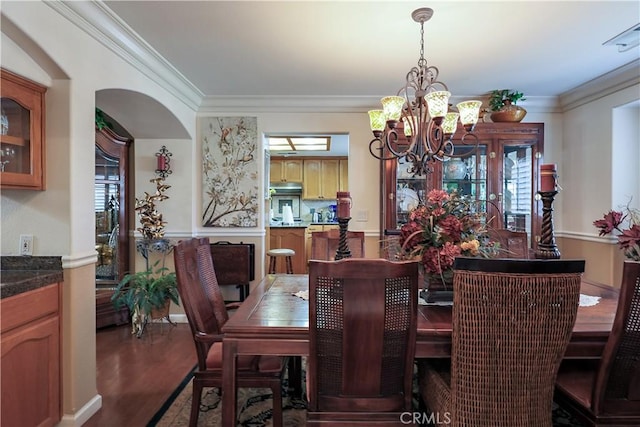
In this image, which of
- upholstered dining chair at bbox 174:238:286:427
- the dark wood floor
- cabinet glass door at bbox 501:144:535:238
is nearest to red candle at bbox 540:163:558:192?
upholstered dining chair at bbox 174:238:286:427

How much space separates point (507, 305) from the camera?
121 cm

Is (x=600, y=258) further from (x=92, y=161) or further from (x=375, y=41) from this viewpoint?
(x=92, y=161)

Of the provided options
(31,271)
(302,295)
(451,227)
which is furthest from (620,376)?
(31,271)

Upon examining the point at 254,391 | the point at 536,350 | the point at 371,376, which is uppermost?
the point at 536,350

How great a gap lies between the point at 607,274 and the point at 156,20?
4.33m

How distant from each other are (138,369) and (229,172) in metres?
2.10

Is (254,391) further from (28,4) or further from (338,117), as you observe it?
(338,117)

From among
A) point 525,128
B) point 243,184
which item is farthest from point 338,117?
point 525,128

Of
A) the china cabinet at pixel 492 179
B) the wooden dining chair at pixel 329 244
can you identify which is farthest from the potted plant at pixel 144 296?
the china cabinet at pixel 492 179

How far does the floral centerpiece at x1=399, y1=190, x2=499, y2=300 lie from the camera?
170cm

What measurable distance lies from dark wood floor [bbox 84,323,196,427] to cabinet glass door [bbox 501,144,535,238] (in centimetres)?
337

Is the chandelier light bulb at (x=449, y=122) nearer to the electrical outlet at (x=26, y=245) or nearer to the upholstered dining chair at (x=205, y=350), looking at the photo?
the upholstered dining chair at (x=205, y=350)

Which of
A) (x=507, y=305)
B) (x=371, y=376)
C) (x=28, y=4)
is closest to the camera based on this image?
(x=507, y=305)

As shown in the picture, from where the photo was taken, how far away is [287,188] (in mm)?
7434
